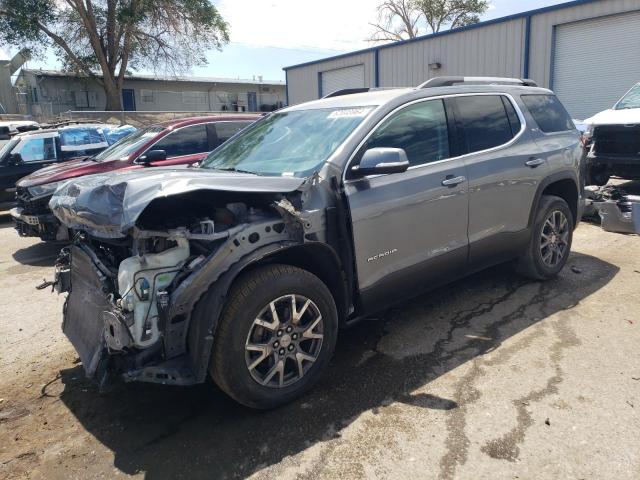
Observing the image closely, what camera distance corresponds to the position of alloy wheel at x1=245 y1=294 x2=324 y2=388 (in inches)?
119

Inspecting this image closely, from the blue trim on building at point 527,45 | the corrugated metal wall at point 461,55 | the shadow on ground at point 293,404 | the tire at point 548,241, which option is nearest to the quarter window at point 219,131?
the shadow on ground at point 293,404

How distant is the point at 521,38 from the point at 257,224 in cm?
1623

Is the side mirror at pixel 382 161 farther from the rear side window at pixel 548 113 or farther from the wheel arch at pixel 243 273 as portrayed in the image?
the rear side window at pixel 548 113

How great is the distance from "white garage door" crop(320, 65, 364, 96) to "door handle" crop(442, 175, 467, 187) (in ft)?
64.4

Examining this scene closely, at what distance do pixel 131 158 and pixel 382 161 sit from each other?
572cm

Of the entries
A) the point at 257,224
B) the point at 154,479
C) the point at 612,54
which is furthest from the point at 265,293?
the point at 612,54

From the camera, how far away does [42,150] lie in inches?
425

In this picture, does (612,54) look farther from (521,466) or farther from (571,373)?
(521,466)

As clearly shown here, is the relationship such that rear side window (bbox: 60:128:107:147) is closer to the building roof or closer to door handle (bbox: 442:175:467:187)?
door handle (bbox: 442:175:467:187)

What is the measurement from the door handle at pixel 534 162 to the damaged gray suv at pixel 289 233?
24 millimetres

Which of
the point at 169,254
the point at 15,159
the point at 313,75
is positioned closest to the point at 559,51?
the point at 313,75

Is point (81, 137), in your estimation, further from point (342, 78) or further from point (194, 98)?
point (194, 98)

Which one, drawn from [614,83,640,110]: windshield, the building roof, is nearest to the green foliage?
the building roof

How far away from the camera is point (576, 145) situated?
5238 millimetres
